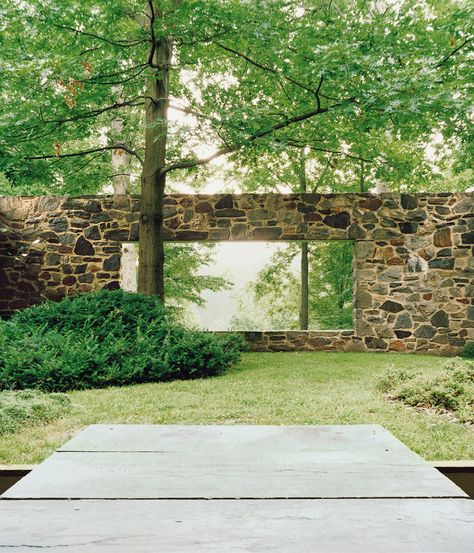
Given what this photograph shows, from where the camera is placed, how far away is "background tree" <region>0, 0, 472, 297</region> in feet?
23.7

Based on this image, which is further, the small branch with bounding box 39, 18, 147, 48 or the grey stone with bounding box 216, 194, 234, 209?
the grey stone with bounding box 216, 194, 234, 209

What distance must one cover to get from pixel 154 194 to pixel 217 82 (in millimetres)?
2462

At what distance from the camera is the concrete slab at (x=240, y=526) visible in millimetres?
1028

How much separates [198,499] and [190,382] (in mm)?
5506

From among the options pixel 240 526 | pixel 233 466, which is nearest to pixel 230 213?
pixel 233 466

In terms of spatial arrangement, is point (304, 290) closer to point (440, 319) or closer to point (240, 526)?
point (440, 319)

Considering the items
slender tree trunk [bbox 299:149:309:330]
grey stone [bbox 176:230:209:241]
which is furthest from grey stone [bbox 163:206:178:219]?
slender tree trunk [bbox 299:149:309:330]

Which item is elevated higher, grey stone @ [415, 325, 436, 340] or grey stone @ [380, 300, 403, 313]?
grey stone @ [380, 300, 403, 313]

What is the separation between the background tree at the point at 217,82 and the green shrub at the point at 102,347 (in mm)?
1213

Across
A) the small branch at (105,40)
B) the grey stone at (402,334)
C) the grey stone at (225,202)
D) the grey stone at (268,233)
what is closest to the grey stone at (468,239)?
the grey stone at (402,334)

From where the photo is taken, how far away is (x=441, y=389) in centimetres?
527

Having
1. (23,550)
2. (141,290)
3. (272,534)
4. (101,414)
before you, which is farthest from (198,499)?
(141,290)

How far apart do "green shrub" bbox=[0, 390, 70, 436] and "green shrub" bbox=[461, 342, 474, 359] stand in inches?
303

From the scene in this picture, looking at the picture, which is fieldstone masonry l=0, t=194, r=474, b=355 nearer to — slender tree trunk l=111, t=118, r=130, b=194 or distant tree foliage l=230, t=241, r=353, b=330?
slender tree trunk l=111, t=118, r=130, b=194
